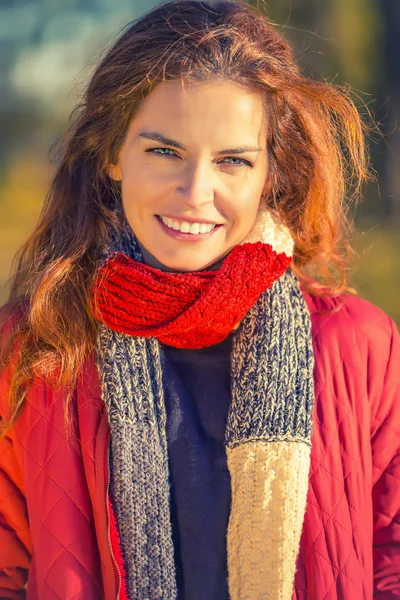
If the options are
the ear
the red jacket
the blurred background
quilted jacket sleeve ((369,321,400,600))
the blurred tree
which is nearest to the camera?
the red jacket

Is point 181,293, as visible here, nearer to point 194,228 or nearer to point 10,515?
point 194,228

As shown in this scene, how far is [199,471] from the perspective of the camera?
1.71 m

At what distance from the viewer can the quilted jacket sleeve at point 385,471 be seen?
1.74 m

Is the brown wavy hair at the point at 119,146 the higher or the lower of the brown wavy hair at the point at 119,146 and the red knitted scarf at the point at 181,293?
the higher

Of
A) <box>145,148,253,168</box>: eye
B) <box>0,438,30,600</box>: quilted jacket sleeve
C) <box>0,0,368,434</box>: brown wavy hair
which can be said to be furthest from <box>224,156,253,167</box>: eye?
<box>0,438,30,600</box>: quilted jacket sleeve

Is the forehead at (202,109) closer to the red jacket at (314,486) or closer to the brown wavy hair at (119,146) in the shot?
the brown wavy hair at (119,146)

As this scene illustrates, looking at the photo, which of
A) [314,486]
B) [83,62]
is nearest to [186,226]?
[314,486]

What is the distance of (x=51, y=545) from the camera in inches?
63.9

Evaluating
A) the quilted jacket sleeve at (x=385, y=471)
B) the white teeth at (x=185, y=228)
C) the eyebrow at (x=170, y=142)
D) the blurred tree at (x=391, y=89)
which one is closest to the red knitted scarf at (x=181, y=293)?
the white teeth at (x=185, y=228)

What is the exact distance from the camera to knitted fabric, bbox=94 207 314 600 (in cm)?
165

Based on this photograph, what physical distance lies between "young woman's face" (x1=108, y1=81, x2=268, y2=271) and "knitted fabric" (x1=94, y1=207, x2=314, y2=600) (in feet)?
0.43

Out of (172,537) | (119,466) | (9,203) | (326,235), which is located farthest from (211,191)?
(9,203)

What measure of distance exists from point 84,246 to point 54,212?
0.18 meters

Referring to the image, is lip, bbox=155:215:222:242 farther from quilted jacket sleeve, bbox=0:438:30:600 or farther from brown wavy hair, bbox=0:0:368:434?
quilted jacket sleeve, bbox=0:438:30:600
